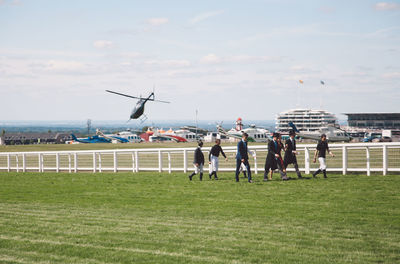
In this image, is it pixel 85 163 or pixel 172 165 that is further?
pixel 85 163

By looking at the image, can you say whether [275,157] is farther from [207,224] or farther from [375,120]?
[375,120]

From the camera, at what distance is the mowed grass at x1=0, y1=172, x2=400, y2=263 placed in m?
7.41

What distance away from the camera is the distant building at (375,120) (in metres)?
188

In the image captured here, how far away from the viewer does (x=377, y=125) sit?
191250mm

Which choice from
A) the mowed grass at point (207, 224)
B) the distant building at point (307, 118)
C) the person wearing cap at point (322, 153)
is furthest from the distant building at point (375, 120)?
the mowed grass at point (207, 224)

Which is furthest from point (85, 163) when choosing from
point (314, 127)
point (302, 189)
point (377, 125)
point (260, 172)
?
point (377, 125)

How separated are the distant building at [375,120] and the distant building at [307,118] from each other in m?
28.0

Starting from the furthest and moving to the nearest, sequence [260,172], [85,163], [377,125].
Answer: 1. [377,125]
2. [85,163]
3. [260,172]

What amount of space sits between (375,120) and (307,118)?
36016 millimetres

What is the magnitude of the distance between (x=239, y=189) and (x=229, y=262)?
28.0ft

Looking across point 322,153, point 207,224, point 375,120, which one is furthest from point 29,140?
point 207,224

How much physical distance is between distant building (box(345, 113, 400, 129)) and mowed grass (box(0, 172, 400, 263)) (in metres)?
183

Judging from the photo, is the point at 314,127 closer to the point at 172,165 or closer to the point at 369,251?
the point at 172,165

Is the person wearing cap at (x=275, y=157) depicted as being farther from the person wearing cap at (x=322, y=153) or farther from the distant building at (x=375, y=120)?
the distant building at (x=375, y=120)
